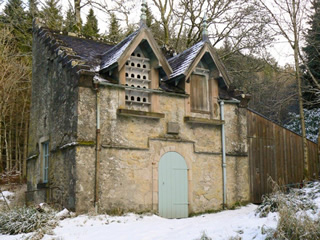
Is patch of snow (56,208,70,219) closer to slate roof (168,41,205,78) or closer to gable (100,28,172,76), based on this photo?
gable (100,28,172,76)

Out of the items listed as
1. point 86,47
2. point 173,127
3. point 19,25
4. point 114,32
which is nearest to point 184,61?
point 173,127

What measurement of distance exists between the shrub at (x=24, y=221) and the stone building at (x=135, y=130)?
3.87ft

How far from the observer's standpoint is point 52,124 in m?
14.2

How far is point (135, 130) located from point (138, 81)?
1.73 m

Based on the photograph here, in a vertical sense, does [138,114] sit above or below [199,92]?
below

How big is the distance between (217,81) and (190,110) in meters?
1.74

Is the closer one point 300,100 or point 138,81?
point 138,81

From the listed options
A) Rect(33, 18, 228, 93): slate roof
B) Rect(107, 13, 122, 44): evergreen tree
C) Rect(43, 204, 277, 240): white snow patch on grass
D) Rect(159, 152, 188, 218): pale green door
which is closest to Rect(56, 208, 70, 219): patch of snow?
Rect(43, 204, 277, 240): white snow patch on grass

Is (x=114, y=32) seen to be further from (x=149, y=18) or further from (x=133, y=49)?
(x=133, y=49)

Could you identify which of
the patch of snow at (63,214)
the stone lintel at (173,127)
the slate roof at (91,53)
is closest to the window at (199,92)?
the slate roof at (91,53)

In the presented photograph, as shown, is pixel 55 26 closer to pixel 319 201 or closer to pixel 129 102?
pixel 129 102

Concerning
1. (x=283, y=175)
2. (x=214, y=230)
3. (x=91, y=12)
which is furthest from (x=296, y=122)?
(x=91, y=12)

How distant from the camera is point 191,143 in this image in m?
14.2

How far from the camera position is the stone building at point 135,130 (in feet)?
40.4
